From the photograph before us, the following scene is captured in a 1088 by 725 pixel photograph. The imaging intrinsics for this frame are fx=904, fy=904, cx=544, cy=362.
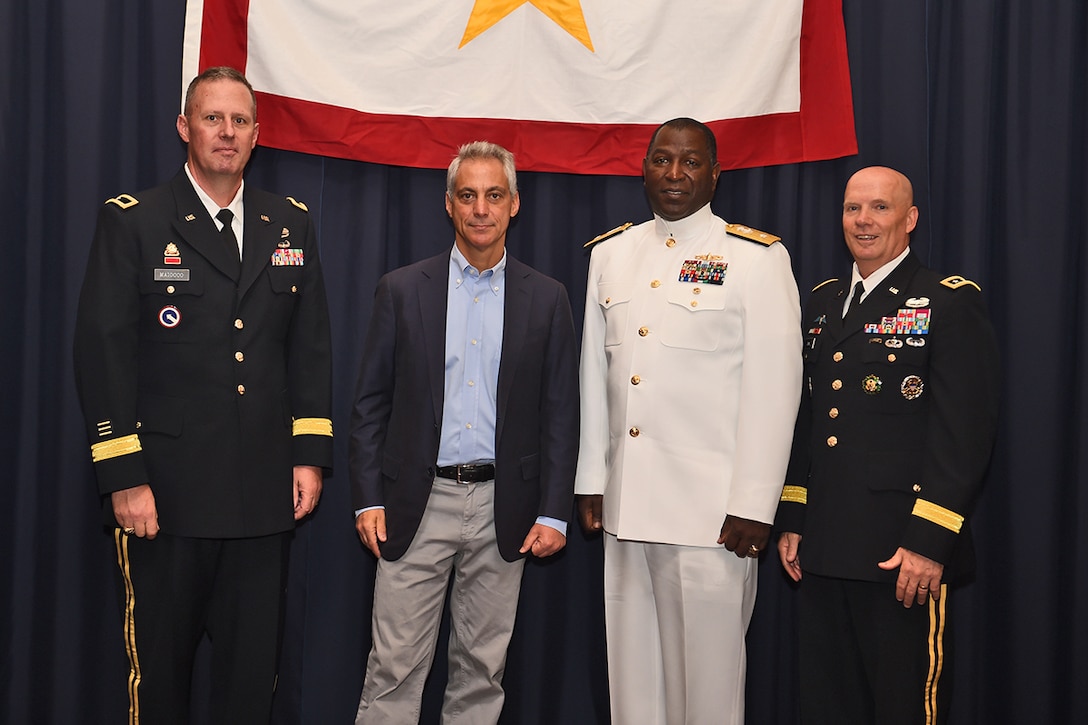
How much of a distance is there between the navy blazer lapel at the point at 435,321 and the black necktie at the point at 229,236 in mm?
537

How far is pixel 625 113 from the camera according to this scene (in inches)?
132

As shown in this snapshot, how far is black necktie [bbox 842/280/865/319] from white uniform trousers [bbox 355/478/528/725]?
1.21m

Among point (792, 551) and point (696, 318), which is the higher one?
point (696, 318)

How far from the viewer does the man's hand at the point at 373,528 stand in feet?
8.82

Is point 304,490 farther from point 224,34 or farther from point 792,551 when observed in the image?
point 224,34

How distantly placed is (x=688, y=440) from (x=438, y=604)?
0.92 meters

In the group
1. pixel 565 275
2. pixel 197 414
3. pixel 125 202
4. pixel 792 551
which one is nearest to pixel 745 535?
pixel 792 551

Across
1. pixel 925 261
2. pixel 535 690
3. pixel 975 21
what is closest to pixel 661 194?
pixel 925 261

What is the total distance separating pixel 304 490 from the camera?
2688mm

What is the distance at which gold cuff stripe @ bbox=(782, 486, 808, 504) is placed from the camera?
9.08ft

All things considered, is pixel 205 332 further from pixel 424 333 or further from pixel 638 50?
pixel 638 50

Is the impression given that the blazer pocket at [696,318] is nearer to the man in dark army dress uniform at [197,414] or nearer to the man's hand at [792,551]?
the man's hand at [792,551]

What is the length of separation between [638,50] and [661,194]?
0.87m

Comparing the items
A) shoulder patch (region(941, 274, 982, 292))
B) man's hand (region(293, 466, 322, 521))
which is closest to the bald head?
shoulder patch (region(941, 274, 982, 292))
